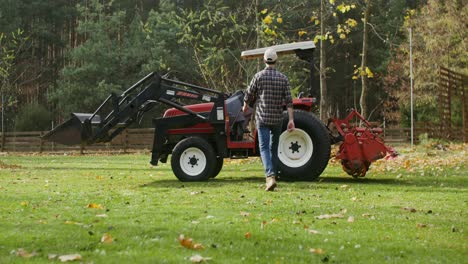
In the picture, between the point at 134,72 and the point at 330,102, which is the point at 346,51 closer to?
the point at 330,102

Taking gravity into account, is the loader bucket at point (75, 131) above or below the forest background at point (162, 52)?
below

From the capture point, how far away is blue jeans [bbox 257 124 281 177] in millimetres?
9203

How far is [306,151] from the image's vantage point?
11.0 m

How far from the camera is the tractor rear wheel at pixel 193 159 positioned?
11.3m

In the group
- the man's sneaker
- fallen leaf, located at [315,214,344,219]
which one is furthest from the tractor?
fallen leaf, located at [315,214,344,219]

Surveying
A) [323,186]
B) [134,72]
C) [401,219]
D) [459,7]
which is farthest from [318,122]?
[134,72]

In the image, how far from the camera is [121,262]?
4.43 metres

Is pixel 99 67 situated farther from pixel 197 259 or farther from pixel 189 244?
pixel 197 259

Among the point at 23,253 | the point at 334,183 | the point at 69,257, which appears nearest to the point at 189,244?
the point at 69,257

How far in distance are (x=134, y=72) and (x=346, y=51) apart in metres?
16.4

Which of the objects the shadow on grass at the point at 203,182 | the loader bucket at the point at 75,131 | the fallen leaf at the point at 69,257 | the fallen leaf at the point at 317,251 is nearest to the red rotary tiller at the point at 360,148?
the shadow on grass at the point at 203,182

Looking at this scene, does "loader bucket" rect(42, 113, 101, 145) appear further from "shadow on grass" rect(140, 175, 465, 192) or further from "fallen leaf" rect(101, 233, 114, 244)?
"fallen leaf" rect(101, 233, 114, 244)

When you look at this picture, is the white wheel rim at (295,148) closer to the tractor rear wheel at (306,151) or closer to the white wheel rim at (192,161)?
the tractor rear wheel at (306,151)

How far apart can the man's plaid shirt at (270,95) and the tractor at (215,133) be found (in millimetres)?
1310
